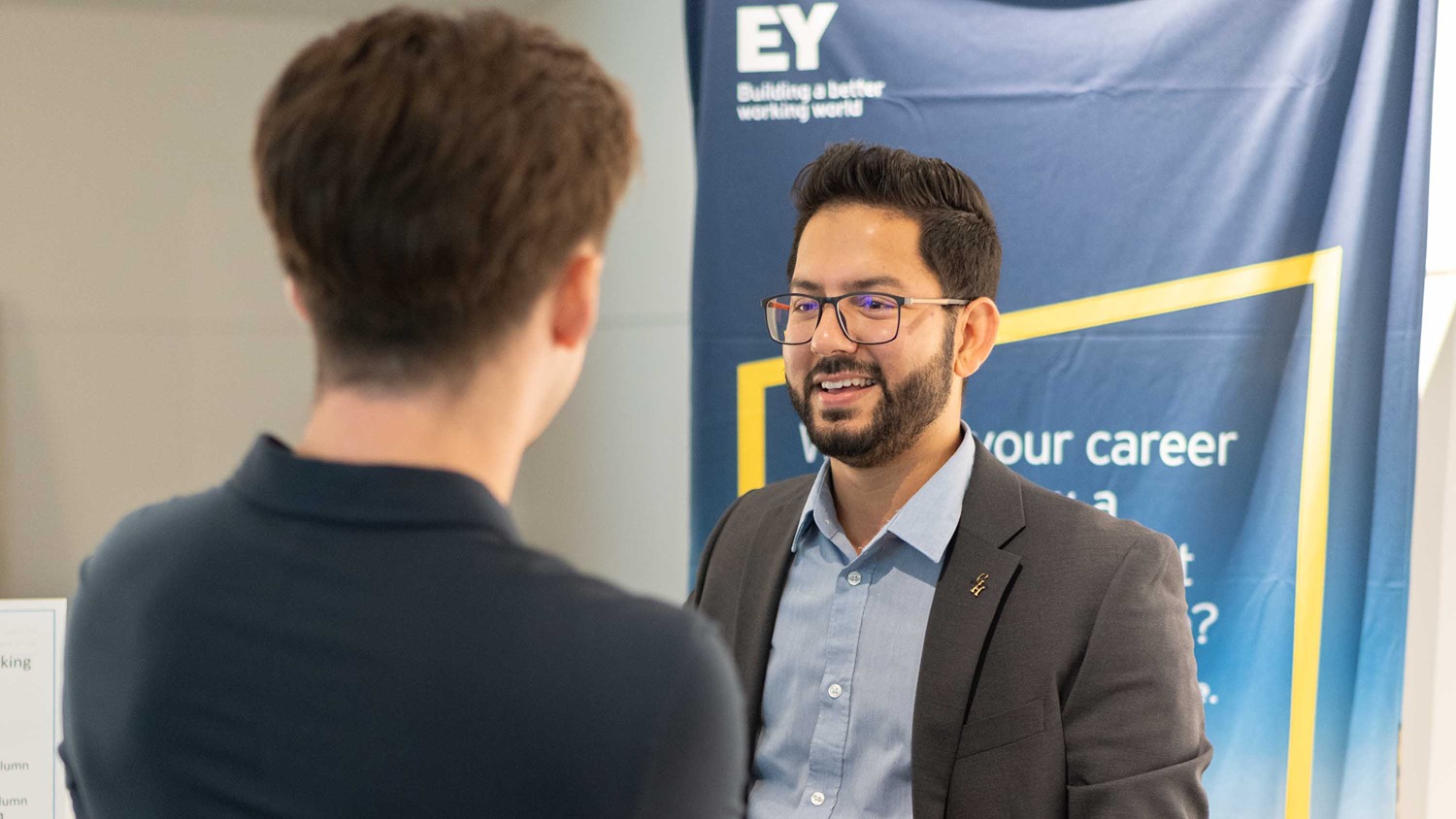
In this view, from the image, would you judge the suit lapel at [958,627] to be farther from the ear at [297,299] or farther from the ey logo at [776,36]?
the ey logo at [776,36]

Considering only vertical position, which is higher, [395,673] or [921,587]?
[395,673]

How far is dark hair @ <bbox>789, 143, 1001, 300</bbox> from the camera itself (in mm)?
1869

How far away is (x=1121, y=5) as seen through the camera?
257 centimetres

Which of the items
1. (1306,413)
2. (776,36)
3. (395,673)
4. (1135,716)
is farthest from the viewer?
→ (776,36)

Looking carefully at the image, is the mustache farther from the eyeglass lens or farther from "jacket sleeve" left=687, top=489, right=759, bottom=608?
"jacket sleeve" left=687, top=489, right=759, bottom=608

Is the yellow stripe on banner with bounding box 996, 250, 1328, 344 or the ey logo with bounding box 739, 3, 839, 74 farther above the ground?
the ey logo with bounding box 739, 3, 839, 74

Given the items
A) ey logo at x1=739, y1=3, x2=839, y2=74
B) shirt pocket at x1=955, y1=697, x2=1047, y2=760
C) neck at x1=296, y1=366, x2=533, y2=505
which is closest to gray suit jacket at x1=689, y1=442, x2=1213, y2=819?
shirt pocket at x1=955, y1=697, x2=1047, y2=760

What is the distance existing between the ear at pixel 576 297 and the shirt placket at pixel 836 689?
A: 1.05 m

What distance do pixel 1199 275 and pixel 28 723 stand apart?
246 cm

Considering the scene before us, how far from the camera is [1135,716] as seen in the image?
4.85 ft

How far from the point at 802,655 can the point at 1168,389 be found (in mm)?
1247

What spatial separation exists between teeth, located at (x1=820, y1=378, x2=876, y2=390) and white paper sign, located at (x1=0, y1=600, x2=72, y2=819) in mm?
1468

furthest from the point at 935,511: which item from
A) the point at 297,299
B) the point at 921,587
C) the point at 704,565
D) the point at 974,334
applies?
the point at 297,299

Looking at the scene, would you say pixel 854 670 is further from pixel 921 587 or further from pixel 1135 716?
pixel 1135 716
